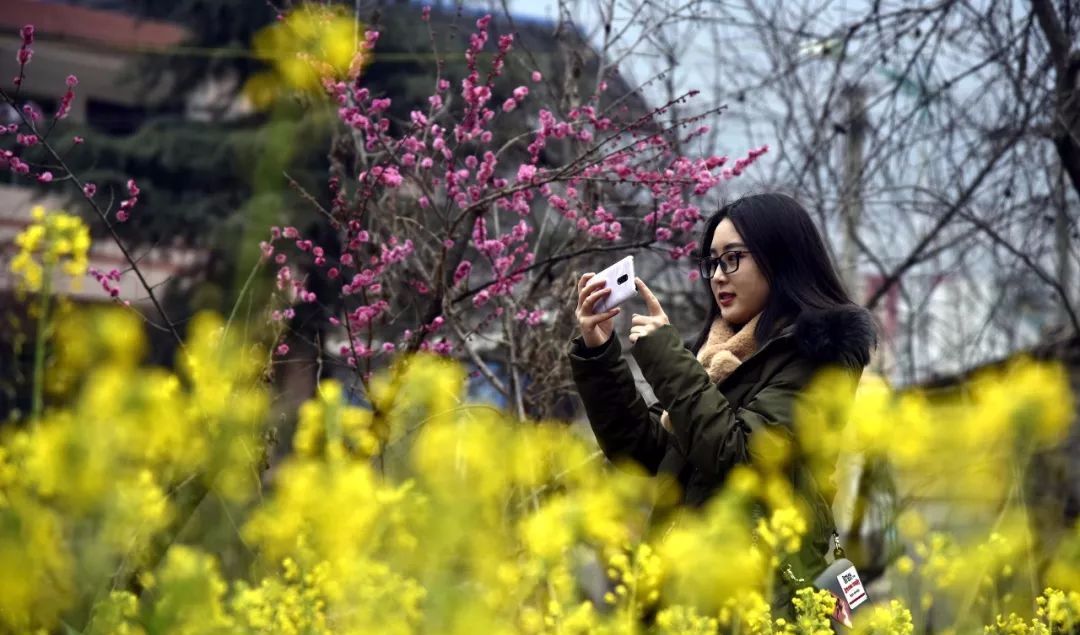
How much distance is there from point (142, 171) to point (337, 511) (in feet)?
46.2

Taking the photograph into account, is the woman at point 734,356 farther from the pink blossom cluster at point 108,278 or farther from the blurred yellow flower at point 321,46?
the pink blossom cluster at point 108,278

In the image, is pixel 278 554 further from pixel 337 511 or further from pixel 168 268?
pixel 168 268

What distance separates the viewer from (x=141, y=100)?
16219 mm

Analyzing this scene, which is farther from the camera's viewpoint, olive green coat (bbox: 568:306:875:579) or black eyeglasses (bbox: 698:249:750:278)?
black eyeglasses (bbox: 698:249:750:278)

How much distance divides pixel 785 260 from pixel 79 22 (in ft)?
71.5

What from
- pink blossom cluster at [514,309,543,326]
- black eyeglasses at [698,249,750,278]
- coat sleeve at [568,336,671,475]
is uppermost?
black eyeglasses at [698,249,750,278]

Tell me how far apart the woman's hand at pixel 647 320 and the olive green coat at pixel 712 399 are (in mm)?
20

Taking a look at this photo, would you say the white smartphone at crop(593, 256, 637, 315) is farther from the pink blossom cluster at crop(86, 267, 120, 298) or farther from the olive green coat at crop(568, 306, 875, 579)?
the pink blossom cluster at crop(86, 267, 120, 298)

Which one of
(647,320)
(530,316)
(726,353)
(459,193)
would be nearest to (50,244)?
(647,320)

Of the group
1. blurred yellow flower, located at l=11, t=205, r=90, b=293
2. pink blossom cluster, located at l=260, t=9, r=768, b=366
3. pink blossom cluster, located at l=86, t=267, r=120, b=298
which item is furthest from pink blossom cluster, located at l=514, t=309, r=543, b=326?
blurred yellow flower, located at l=11, t=205, r=90, b=293

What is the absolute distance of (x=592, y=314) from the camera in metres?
2.74

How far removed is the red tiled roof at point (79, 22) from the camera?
68.1 feet

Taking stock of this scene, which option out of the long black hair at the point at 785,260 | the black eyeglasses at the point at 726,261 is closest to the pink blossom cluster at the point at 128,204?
→ the black eyeglasses at the point at 726,261

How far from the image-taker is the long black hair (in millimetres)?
2795
